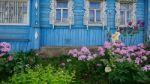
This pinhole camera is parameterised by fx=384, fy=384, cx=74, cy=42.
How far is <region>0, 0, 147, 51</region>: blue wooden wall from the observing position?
14852 millimetres

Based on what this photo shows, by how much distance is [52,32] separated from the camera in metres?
15.2

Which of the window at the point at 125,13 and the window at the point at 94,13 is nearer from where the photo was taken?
the window at the point at 94,13

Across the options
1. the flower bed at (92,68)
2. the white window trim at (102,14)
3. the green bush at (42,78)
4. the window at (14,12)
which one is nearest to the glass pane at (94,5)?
the white window trim at (102,14)

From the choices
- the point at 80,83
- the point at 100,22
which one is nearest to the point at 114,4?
the point at 100,22

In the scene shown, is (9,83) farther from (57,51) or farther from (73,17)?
(73,17)

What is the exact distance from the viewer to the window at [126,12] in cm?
1577

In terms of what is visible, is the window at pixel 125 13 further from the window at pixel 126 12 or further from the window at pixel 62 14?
the window at pixel 62 14

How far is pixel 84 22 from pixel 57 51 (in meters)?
1.86

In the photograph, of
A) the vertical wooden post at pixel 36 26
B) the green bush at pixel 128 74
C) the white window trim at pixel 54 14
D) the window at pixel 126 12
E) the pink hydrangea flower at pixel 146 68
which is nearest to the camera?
the green bush at pixel 128 74

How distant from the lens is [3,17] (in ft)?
49.1

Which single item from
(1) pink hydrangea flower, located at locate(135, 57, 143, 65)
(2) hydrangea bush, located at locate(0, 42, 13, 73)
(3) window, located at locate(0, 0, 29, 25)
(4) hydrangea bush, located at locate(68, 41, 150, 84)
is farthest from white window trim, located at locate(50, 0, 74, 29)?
(1) pink hydrangea flower, located at locate(135, 57, 143, 65)

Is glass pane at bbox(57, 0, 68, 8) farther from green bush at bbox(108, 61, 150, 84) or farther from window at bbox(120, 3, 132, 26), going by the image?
green bush at bbox(108, 61, 150, 84)

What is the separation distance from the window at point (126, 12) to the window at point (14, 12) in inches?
151

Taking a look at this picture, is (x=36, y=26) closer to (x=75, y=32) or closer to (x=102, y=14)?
(x=75, y=32)
